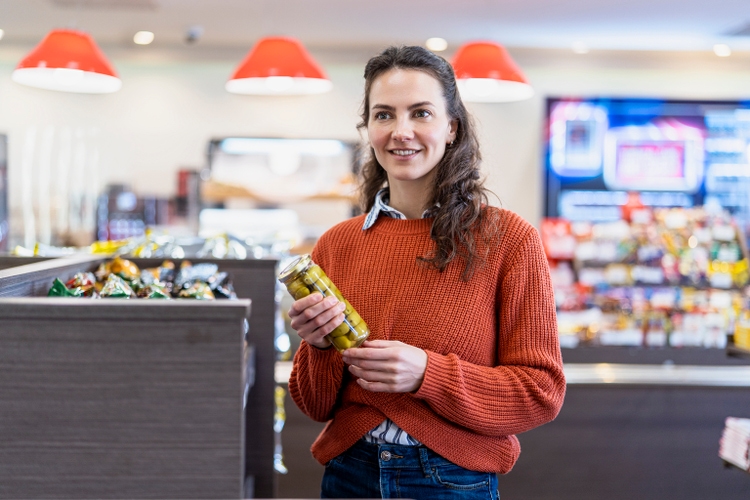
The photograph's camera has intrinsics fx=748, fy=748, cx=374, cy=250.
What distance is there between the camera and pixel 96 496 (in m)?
1.04

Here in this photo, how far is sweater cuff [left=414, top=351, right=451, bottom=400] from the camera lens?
4.54ft

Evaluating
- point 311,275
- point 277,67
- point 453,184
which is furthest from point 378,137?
point 277,67

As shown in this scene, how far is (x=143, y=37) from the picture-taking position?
21.6 ft

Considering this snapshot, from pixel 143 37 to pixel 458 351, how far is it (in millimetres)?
5922

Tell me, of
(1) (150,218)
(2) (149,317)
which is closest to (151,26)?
(1) (150,218)

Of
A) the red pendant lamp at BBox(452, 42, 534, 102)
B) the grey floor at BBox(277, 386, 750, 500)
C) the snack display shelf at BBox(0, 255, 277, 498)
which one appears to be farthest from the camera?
the red pendant lamp at BBox(452, 42, 534, 102)

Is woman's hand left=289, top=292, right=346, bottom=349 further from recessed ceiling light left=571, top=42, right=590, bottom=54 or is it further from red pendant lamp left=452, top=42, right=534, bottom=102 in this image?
recessed ceiling light left=571, top=42, right=590, bottom=54

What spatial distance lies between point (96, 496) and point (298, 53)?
119 inches

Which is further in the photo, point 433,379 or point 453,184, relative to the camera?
point 453,184

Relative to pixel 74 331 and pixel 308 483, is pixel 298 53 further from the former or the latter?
pixel 74 331

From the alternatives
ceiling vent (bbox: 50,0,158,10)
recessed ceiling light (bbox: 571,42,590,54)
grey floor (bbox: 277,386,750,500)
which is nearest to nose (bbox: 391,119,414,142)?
grey floor (bbox: 277,386,750,500)

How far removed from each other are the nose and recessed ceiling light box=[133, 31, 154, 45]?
5.54 metres

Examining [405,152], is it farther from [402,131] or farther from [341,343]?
[341,343]

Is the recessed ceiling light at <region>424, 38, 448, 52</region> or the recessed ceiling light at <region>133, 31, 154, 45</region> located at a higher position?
the recessed ceiling light at <region>424, 38, 448, 52</region>
